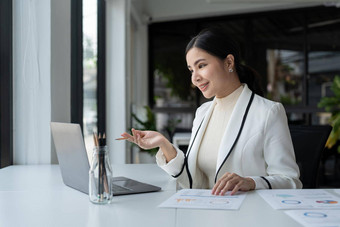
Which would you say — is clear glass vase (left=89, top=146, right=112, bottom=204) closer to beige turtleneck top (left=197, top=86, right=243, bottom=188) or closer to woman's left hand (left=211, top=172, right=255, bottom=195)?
woman's left hand (left=211, top=172, right=255, bottom=195)

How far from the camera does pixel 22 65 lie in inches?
92.0

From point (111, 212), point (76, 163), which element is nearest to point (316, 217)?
point (111, 212)

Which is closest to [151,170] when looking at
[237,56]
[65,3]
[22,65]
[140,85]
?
[237,56]

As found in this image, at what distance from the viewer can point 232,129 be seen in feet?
6.06

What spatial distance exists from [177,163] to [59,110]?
964mm

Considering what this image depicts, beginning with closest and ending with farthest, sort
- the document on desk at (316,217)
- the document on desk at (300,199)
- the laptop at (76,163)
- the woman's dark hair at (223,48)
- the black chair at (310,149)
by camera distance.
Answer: the document on desk at (316,217), the document on desk at (300,199), the laptop at (76,163), the woman's dark hair at (223,48), the black chair at (310,149)

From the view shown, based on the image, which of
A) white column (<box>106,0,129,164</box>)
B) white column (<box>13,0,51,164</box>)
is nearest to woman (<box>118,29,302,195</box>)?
white column (<box>13,0,51,164</box>)

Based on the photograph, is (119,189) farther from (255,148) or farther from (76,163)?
(255,148)

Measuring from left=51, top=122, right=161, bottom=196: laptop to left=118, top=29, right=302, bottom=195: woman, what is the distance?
22 cm

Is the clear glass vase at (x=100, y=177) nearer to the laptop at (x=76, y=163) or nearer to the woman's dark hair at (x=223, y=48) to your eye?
the laptop at (x=76, y=163)

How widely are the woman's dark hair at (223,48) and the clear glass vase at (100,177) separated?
89 cm

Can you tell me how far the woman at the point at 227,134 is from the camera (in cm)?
175

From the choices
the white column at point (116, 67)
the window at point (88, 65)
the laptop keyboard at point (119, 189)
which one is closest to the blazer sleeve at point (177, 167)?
the laptop keyboard at point (119, 189)

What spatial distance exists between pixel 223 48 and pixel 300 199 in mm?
891
